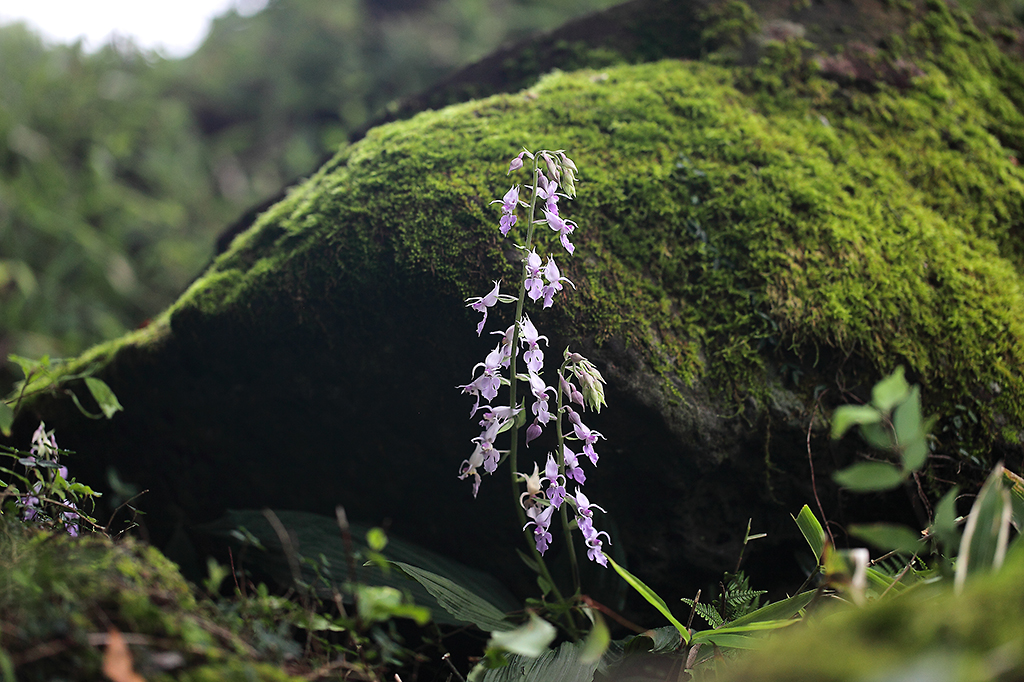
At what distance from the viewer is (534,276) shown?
1.47 metres

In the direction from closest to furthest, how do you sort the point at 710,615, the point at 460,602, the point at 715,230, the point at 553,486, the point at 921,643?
the point at 921,643, the point at 553,486, the point at 710,615, the point at 460,602, the point at 715,230

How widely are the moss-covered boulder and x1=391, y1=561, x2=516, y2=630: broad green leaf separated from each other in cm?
46

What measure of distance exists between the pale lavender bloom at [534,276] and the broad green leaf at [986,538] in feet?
3.17

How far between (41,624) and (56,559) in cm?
18

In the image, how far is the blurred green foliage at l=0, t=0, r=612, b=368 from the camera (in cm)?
571

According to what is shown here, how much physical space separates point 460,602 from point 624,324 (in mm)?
1080

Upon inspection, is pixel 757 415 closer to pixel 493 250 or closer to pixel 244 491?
pixel 493 250

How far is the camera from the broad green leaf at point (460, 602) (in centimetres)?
173

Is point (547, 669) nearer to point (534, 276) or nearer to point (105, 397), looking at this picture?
point (534, 276)

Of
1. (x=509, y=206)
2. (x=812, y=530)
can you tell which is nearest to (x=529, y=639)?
(x=812, y=530)

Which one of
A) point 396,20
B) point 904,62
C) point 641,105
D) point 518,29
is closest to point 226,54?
point 396,20

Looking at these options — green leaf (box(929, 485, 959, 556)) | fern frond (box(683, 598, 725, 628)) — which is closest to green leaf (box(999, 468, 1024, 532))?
green leaf (box(929, 485, 959, 556))

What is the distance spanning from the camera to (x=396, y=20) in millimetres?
7711

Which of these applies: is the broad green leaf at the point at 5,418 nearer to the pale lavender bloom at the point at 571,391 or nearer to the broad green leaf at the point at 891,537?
the pale lavender bloom at the point at 571,391
